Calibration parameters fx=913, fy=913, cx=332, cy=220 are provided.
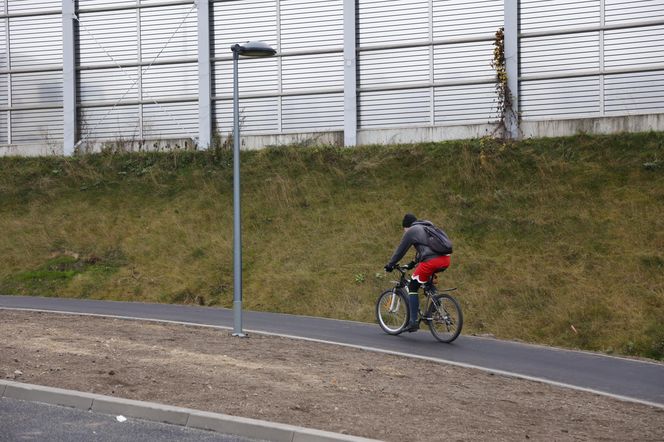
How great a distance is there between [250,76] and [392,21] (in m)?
4.73

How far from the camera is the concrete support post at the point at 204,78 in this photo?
92.7ft

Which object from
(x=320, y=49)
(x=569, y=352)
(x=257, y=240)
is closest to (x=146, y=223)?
(x=257, y=240)

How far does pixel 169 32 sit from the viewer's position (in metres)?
28.9

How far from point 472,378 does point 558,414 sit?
1.77 m

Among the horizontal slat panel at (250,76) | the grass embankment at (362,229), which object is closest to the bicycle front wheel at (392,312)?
the grass embankment at (362,229)

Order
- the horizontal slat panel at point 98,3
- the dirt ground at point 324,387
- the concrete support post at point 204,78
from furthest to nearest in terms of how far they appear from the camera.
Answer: the horizontal slat panel at point 98,3
the concrete support post at point 204,78
the dirt ground at point 324,387

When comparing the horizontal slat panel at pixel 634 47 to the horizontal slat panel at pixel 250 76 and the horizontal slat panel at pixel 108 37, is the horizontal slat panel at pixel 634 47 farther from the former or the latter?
the horizontal slat panel at pixel 108 37

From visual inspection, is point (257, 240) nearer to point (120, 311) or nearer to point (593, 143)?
point (120, 311)

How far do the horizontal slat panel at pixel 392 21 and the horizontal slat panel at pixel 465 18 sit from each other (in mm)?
353

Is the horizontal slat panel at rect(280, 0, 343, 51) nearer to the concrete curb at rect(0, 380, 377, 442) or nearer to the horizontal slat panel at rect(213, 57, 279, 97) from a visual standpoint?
the horizontal slat panel at rect(213, 57, 279, 97)

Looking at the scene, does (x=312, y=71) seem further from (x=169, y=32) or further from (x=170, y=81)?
(x=169, y=32)

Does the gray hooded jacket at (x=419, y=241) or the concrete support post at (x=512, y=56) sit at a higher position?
the concrete support post at (x=512, y=56)

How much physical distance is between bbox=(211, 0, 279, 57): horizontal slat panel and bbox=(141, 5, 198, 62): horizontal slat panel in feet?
2.45

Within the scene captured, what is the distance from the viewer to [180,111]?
94.3 feet
